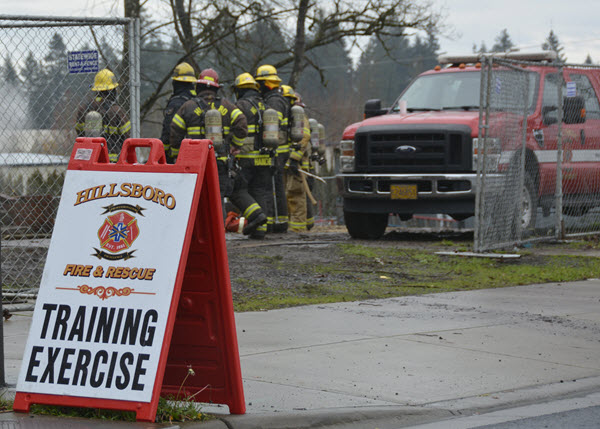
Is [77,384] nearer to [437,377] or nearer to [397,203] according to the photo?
[437,377]

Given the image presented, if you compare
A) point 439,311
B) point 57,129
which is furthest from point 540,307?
point 57,129

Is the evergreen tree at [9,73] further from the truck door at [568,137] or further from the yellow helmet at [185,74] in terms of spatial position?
the truck door at [568,137]

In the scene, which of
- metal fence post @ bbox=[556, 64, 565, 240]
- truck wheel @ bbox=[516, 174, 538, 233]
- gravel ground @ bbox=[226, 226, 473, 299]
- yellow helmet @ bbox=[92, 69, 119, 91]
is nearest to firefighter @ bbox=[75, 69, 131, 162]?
yellow helmet @ bbox=[92, 69, 119, 91]

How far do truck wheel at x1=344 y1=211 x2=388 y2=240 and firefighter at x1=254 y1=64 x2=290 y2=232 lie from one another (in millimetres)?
1441

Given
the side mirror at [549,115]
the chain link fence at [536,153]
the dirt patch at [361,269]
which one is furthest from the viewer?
the side mirror at [549,115]

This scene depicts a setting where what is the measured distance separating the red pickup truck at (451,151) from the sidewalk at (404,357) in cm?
445

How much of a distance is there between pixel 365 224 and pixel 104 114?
7.37 metres

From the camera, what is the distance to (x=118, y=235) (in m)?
5.14

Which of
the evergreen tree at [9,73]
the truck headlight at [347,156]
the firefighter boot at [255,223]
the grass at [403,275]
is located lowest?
the grass at [403,275]

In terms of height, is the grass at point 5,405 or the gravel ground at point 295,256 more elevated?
the grass at point 5,405

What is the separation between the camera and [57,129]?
805cm

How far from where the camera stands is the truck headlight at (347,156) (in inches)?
573

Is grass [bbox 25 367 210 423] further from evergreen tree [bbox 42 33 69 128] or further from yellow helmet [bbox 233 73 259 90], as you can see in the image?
yellow helmet [bbox 233 73 259 90]

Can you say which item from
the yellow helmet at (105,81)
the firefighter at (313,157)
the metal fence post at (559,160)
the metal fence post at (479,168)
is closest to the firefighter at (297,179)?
the firefighter at (313,157)
